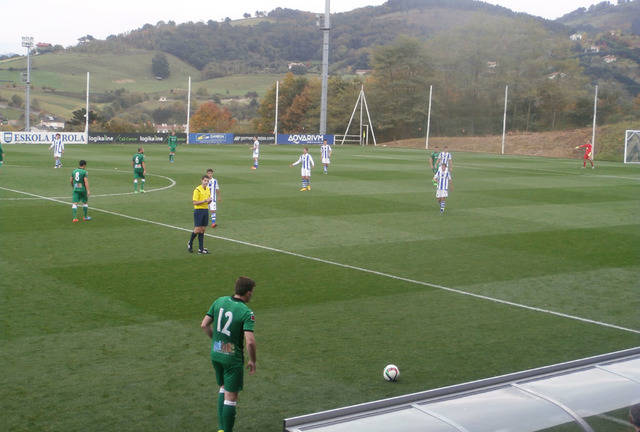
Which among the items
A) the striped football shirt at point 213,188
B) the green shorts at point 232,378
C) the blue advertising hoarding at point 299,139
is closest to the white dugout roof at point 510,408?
the green shorts at point 232,378

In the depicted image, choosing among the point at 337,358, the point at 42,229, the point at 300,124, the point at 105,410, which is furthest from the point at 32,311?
the point at 300,124

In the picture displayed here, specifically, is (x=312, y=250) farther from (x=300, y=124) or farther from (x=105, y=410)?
(x=300, y=124)

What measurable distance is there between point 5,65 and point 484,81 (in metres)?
119

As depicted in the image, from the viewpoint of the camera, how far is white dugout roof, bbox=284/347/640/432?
502cm

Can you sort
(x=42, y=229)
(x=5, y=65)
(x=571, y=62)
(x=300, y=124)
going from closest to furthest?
(x=42, y=229) < (x=571, y=62) < (x=300, y=124) < (x=5, y=65)

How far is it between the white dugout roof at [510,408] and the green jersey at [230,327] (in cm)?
228

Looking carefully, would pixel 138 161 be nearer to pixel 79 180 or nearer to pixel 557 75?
pixel 79 180

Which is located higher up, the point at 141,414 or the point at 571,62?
the point at 571,62

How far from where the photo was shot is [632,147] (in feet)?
200

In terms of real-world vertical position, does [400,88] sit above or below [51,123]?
above

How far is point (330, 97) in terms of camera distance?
345ft

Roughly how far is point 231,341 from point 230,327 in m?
0.15

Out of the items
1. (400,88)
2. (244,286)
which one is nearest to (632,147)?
(400,88)

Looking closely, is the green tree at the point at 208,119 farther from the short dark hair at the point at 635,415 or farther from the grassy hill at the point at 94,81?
the short dark hair at the point at 635,415
